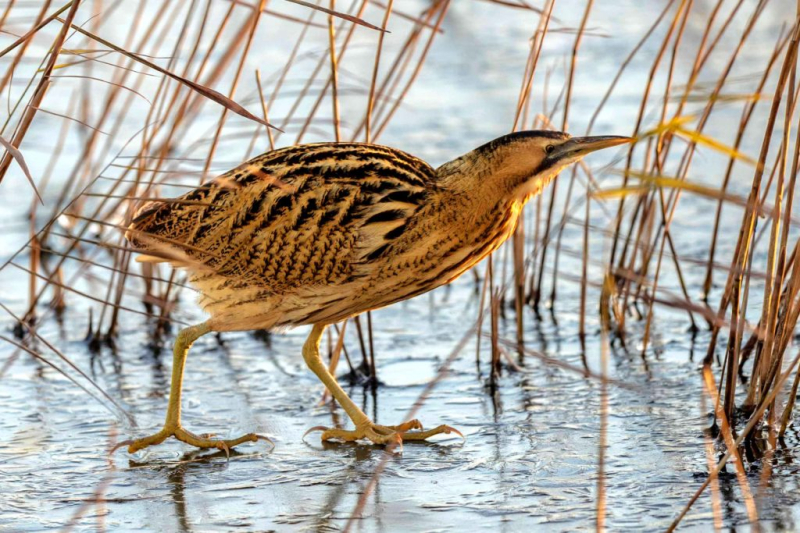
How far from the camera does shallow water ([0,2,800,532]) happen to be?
290cm

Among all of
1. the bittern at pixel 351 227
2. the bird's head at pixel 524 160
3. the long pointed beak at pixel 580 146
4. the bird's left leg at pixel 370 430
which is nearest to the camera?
the long pointed beak at pixel 580 146

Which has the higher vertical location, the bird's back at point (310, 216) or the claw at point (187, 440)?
the bird's back at point (310, 216)

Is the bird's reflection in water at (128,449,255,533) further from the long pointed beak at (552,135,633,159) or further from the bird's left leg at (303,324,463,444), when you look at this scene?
the long pointed beak at (552,135,633,159)

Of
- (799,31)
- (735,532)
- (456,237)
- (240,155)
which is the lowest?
(735,532)

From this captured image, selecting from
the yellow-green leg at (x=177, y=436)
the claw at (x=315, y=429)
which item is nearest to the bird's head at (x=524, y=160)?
the claw at (x=315, y=429)

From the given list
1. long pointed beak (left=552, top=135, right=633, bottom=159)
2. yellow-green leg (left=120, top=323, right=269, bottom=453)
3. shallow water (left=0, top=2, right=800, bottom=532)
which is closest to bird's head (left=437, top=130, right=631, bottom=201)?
long pointed beak (left=552, top=135, right=633, bottom=159)

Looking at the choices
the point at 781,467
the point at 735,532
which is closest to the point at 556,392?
the point at 781,467

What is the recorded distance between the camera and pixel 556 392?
3.83 m

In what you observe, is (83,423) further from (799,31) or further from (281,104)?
(281,104)

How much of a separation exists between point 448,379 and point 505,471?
916mm

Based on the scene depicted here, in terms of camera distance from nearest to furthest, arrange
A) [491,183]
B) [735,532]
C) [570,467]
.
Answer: [735,532], [570,467], [491,183]

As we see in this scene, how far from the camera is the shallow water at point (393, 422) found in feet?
9.51

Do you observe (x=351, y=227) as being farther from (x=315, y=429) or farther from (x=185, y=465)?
(x=185, y=465)

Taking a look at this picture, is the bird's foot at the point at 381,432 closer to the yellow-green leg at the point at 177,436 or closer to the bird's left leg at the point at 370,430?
the bird's left leg at the point at 370,430
